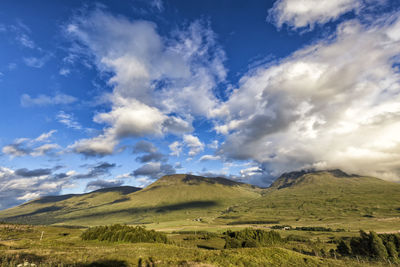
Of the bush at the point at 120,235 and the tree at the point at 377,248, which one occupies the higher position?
the bush at the point at 120,235

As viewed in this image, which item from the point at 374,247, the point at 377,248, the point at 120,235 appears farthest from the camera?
the point at 120,235

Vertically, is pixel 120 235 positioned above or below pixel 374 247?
above

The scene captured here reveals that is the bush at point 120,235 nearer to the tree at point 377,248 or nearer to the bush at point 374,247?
the bush at point 374,247

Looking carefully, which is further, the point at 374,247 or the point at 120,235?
the point at 120,235

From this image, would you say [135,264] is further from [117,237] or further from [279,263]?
[117,237]

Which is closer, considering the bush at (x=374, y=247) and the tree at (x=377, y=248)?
the tree at (x=377, y=248)

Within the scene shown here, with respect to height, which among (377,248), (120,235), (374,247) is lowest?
(377,248)

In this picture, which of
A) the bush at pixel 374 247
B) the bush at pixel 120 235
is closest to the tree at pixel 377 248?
the bush at pixel 374 247

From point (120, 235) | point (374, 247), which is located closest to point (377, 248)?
point (374, 247)

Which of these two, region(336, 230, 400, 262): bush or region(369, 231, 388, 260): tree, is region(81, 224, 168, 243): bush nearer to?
region(336, 230, 400, 262): bush

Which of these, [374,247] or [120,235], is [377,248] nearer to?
[374,247]

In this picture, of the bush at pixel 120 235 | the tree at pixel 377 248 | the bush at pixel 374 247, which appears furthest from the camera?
the bush at pixel 120 235

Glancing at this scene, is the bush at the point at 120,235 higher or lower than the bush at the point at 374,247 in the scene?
higher

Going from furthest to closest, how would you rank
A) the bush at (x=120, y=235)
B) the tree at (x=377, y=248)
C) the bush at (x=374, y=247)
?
1. the bush at (x=120, y=235)
2. the bush at (x=374, y=247)
3. the tree at (x=377, y=248)
